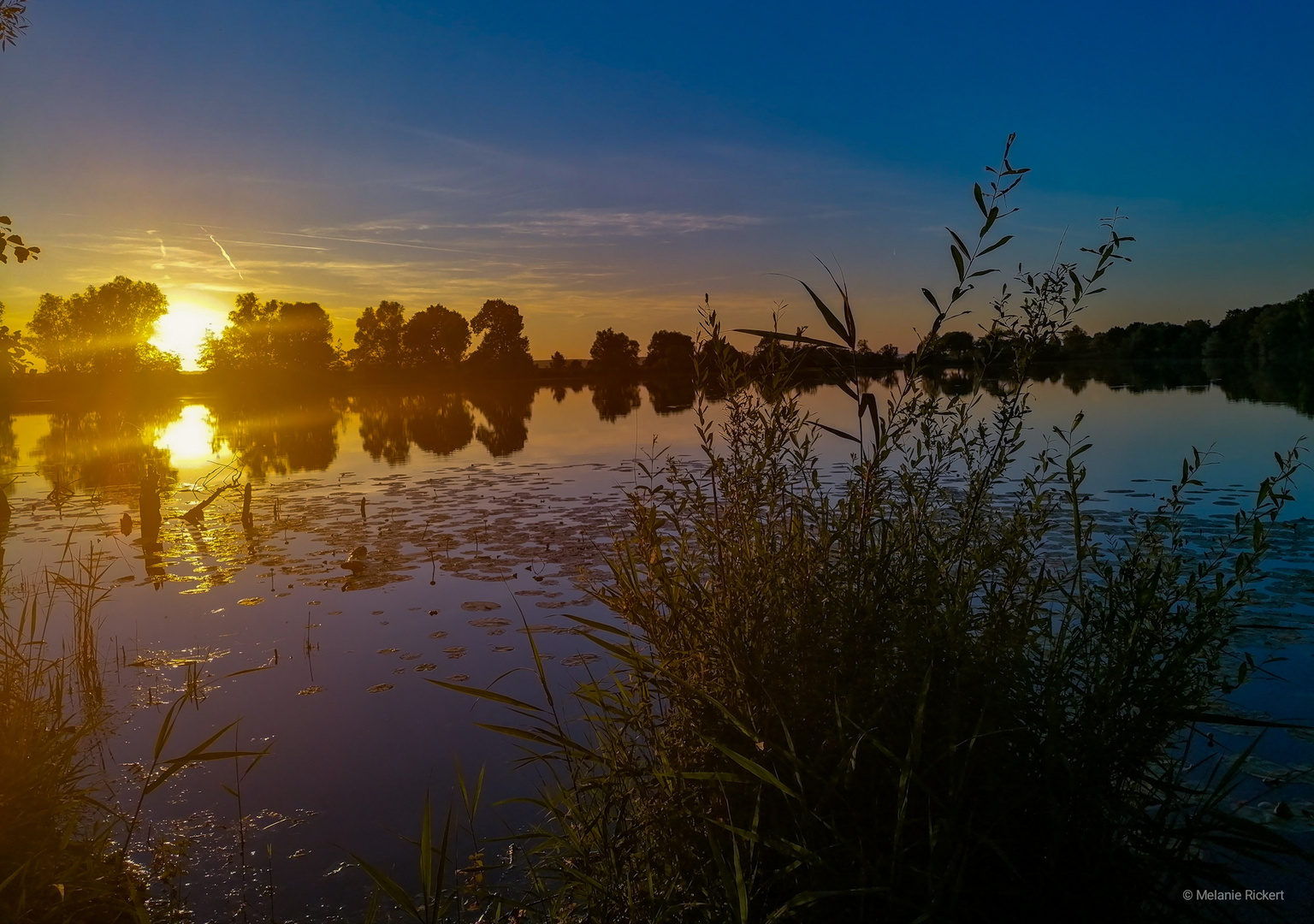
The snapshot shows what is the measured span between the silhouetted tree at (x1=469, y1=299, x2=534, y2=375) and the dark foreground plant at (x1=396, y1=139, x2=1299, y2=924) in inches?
3259

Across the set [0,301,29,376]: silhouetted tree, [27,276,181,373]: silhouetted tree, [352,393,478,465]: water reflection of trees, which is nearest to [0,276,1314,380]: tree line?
[27,276,181,373]: silhouetted tree

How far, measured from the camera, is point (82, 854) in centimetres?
338

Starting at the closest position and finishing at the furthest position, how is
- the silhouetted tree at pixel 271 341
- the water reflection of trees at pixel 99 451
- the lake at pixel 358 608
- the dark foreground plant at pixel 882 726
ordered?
the dark foreground plant at pixel 882 726, the lake at pixel 358 608, the water reflection of trees at pixel 99 451, the silhouetted tree at pixel 271 341


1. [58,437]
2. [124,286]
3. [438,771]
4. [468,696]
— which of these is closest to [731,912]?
[438,771]

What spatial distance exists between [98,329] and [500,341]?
36826mm

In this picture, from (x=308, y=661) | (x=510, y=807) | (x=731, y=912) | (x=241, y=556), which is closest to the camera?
(x=731, y=912)

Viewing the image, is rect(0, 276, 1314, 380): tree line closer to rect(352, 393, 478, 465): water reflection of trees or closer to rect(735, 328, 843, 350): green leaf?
rect(352, 393, 478, 465): water reflection of trees

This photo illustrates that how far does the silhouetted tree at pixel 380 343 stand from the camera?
273 ft

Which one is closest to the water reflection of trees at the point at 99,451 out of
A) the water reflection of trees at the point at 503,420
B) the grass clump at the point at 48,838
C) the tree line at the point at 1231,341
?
the water reflection of trees at the point at 503,420

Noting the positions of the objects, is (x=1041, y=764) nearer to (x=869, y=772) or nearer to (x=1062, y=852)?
(x=1062, y=852)

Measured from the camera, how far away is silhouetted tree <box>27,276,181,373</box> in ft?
217

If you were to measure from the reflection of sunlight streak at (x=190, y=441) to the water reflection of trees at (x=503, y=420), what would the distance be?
8.31 m

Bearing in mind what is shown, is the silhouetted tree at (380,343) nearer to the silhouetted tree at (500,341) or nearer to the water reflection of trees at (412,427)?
the silhouetted tree at (500,341)

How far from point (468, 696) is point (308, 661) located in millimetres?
1898
